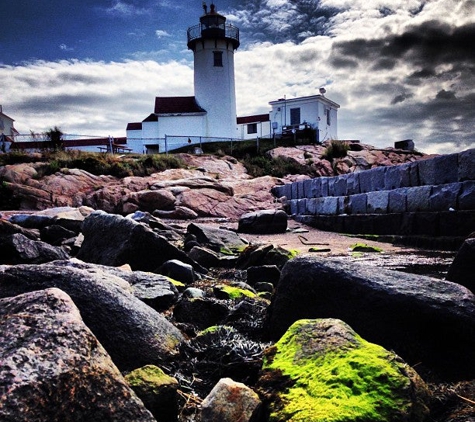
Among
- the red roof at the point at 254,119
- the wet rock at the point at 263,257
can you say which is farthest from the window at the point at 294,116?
the wet rock at the point at 263,257

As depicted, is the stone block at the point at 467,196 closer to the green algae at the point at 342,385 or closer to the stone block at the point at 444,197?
the stone block at the point at 444,197

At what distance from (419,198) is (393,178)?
3.86 ft

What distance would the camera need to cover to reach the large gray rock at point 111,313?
229 cm

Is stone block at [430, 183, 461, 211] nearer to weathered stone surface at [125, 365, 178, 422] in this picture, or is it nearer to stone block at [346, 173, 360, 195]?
stone block at [346, 173, 360, 195]

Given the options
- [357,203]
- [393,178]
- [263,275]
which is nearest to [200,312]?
[263,275]

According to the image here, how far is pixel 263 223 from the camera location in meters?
11.2

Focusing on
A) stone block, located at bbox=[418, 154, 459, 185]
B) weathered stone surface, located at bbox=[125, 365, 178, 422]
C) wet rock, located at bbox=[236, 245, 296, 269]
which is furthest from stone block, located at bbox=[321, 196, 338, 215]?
weathered stone surface, located at bbox=[125, 365, 178, 422]

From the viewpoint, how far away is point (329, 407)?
5.29 ft

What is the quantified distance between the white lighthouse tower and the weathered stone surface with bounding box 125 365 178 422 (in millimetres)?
35616

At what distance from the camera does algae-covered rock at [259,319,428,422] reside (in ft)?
5.30

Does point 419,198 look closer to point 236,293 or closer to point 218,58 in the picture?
point 236,293

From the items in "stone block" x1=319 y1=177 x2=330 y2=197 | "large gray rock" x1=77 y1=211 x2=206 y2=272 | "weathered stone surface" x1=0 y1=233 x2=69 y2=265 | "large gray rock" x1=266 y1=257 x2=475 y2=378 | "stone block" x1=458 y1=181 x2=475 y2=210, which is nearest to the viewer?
"large gray rock" x1=266 y1=257 x2=475 y2=378

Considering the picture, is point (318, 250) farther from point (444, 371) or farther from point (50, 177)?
point (50, 177)

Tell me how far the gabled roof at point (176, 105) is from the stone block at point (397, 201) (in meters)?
29.5
